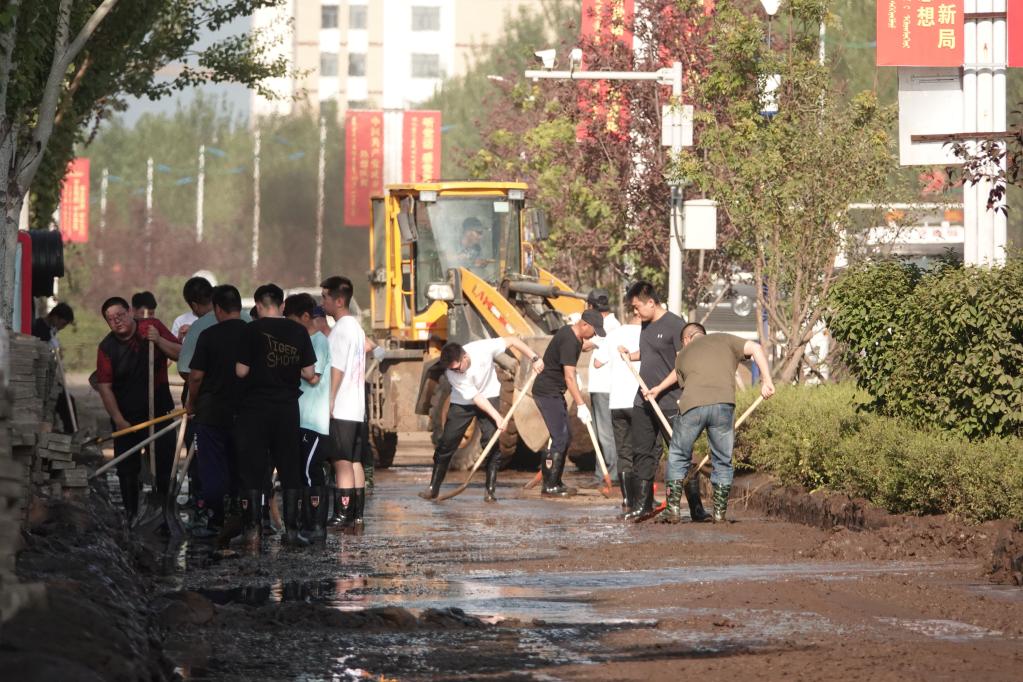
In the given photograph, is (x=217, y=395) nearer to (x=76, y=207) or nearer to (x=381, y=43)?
(x=76, y=207)

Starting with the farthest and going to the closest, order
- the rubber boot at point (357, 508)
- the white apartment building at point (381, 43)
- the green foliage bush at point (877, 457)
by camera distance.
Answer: the white apartment building at point (381, 43)
the rubber boot at point (357, 508)
the green foliage bush at point (877, 457)

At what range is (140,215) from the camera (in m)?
84.1

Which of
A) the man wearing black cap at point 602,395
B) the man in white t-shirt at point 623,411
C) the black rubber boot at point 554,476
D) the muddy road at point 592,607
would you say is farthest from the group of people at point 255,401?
the man wearing black cap at point 602,395

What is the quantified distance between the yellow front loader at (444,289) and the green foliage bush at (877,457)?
195 inches

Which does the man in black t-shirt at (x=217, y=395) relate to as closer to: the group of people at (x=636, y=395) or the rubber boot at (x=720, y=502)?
the group of people at (x=636, y=395)

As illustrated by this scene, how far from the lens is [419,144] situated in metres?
60.8

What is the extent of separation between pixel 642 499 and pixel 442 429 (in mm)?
5111

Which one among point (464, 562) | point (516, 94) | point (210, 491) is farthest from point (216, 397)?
point (516, 94)

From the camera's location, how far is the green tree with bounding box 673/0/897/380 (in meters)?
20.2

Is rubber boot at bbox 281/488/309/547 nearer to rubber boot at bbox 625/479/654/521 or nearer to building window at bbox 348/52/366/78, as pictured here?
rubber boot at bbox 625/479/654/521

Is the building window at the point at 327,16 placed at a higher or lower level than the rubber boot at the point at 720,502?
higher

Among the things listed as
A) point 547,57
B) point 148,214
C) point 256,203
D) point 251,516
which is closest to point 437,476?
point 251,516

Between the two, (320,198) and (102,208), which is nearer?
(320,198)

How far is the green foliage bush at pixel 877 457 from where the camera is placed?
40.2 feet
